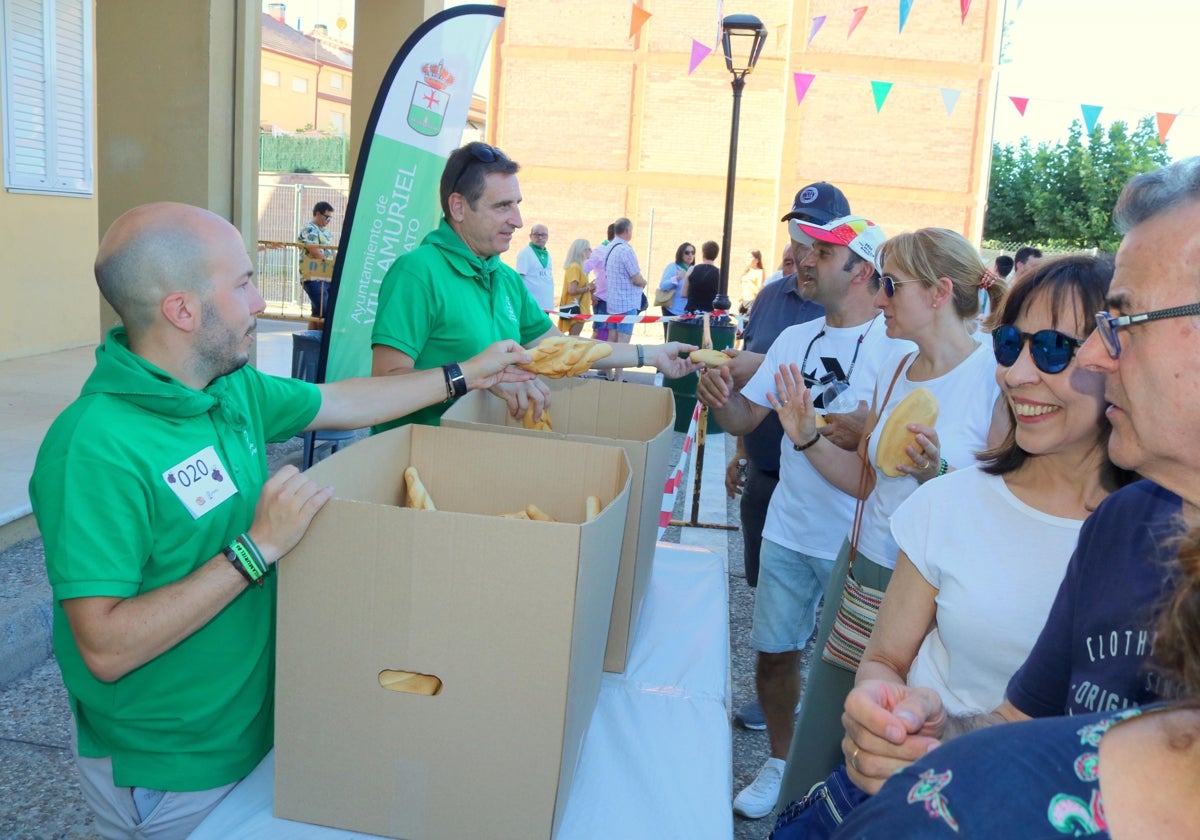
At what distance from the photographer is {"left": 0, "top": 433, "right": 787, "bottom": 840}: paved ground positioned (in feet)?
9.63

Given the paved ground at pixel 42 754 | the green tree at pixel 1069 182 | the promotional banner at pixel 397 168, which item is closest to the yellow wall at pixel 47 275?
the paved ground at pixel 42 754

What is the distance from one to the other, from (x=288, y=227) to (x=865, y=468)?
71.0 feet

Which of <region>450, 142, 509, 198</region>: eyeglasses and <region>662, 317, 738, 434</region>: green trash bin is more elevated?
<region>450, 142, 509, 198</region>: eyeglasses

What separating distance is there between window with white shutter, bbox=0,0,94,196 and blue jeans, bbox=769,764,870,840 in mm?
8931

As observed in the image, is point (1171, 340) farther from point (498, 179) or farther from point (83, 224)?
point (83, 224)

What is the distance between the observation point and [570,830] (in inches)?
58.5

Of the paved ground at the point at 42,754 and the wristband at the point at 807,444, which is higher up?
the wristband at the point at 807,444

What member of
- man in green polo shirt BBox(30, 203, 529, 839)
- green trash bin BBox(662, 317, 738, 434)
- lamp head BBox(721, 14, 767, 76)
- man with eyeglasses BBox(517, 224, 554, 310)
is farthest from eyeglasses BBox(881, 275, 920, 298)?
man with eyeglasses BBox(517, 224, 554, 310)

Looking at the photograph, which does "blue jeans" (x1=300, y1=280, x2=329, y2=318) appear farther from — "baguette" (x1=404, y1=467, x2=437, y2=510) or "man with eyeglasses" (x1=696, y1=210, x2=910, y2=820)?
"baguette" (x1=404, y1=467, x2=437, y2=510)

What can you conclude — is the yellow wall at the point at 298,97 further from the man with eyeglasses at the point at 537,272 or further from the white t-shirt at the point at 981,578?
the white t-shirt at the point at 981,578

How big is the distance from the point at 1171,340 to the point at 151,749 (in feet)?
5.38

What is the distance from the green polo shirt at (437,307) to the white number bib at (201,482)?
1.30 metres

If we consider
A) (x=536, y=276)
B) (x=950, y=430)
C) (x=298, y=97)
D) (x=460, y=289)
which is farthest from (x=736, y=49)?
(x=298, y=97)

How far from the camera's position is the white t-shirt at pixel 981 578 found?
169 cm
